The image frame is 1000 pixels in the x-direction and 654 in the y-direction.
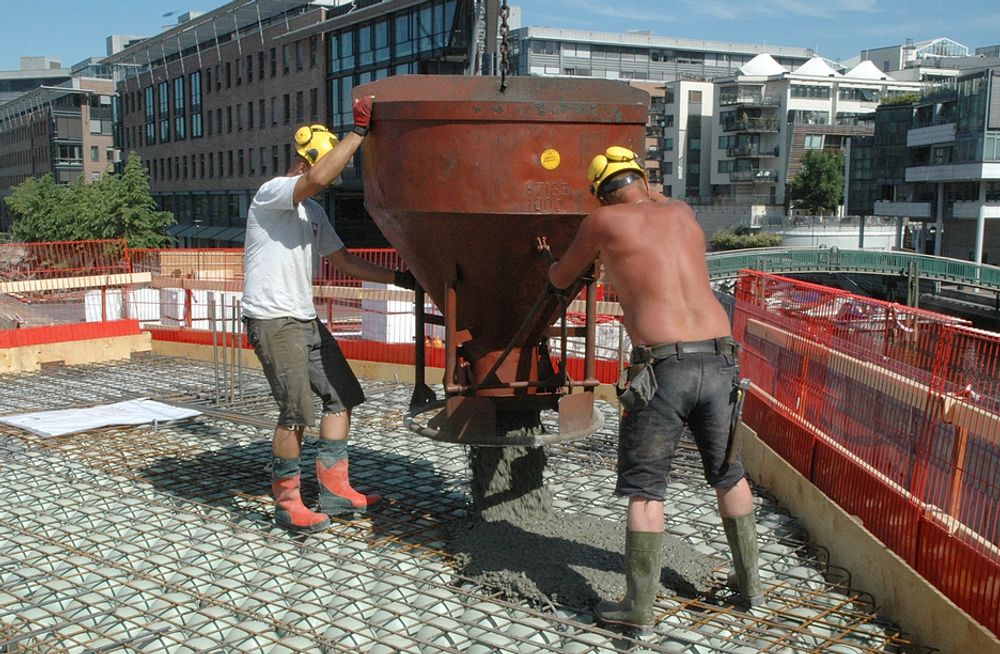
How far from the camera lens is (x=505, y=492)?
15.8 ft

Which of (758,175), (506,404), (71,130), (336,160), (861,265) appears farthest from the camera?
(71,130)

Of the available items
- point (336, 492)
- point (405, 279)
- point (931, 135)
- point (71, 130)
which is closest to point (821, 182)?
point (931, 135)

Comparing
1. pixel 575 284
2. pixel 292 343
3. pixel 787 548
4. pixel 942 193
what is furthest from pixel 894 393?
pixel 942 193

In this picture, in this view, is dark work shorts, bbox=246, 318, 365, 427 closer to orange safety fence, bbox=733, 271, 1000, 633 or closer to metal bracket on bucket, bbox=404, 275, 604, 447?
metal bracket on bucket, bbox=404, 275, 604, 447

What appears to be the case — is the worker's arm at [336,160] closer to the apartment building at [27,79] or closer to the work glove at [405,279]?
the work glove at [405,279]

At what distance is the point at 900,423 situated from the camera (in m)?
4.47

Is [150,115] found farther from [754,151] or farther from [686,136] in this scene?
[754,151]

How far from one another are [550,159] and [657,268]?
2.26 ft

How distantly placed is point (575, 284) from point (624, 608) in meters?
1.38

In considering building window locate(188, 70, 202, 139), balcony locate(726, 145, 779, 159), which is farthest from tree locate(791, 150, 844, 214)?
building window locate(188, 70, 202, 139)

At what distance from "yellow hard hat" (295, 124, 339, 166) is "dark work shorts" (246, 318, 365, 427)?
2.66 feet

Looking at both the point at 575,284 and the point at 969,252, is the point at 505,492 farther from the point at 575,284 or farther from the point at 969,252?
the point at 969,252

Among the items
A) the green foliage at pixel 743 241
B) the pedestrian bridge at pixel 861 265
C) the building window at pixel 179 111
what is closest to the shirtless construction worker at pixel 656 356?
the pedestrian bridge at pixel 861 265

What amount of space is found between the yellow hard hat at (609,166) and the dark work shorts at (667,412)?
754 millimetres
